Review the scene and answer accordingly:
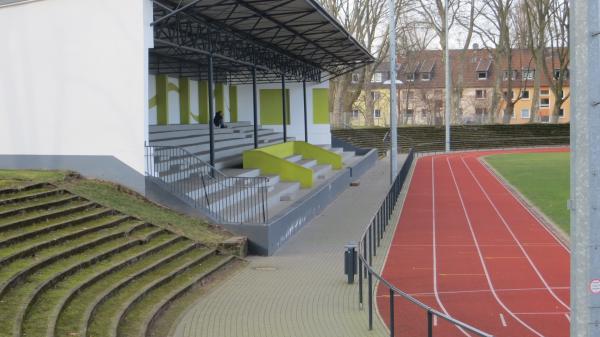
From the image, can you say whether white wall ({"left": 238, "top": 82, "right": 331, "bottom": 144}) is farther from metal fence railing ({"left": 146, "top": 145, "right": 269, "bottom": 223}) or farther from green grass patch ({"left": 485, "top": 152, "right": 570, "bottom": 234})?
metal fence railing ({"left": 146, "top": 145, "right": 269, "bottom": 223})

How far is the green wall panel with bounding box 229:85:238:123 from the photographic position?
41156 mm

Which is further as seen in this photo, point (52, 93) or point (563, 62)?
point (563, 62)

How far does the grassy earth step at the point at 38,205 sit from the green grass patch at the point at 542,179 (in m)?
12.8

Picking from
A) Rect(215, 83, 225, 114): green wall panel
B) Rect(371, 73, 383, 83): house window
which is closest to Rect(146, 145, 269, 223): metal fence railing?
Rect(215, 83, 225, 114): green wall panel

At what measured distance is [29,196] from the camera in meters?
14.6

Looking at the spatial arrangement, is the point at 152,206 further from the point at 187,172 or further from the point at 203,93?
the point at 203,93

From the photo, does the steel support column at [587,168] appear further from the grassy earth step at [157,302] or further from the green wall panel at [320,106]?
the green wall panel at [320,106]

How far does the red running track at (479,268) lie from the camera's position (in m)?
11.3

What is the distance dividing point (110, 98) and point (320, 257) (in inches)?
256

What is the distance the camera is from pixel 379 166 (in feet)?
145

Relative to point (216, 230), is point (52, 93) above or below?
above

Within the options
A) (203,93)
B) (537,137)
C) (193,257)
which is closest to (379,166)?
(203,93)

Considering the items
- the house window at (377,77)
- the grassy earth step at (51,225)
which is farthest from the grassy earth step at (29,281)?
the house window at (377,77)

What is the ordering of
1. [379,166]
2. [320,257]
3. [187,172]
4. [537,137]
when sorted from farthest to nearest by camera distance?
[537,137] → [379,166] → [187,172] → [320,257]
